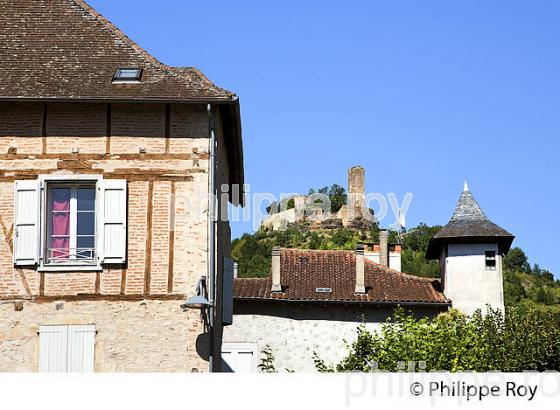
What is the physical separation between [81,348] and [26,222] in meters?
1.98

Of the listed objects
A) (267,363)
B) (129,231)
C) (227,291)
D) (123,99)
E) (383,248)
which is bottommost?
(267,363)

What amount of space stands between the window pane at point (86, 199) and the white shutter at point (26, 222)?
24.5 inches

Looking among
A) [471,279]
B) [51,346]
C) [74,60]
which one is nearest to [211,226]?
[51,346]

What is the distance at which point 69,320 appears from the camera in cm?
1505

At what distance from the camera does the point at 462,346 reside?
21281 millimetres

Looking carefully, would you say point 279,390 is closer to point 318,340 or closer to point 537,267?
point 318,340

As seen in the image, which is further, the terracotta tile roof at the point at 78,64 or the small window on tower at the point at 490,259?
the small window on tower at the point at 490,259

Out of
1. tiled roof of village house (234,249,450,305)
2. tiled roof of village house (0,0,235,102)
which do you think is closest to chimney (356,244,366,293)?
tiled roof of village house (234,249,450,305)

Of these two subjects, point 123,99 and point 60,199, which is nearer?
point 123,99

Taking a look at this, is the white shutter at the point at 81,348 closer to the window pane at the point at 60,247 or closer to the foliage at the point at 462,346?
the window pane at the point at 60,247

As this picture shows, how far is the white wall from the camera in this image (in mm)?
30141

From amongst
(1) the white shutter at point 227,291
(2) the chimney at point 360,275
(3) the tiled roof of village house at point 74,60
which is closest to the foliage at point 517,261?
(2) the chimney at point 360,275

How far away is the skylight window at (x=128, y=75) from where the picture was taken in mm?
15922

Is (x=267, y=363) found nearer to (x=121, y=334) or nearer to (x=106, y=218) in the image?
(x=121, y=334)
